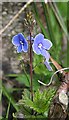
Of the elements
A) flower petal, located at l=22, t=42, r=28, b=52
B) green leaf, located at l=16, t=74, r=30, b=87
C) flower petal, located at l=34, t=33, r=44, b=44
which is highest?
flower petal, located at l=34, t=33, r=44, b=44

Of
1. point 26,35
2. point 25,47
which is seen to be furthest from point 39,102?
point 26,35

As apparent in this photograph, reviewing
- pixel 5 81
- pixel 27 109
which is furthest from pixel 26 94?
pixel 5 81

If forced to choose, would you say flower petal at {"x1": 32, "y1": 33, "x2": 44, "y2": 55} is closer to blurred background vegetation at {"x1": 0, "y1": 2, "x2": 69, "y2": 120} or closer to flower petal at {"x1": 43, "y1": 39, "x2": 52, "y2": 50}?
flower petal at {"x1": 43, "y1": 39, "x2": 52, "y2": 50}

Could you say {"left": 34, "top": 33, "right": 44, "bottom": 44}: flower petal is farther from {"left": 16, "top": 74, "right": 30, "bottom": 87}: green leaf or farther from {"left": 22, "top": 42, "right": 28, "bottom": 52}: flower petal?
{"left": 16, "top": 74, "right": 30, "bottom": 87}: green leaf

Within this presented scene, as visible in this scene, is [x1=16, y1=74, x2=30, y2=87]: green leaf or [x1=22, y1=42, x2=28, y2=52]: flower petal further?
[x1=16, y1=74, x2=30, y2=87]: green leaf

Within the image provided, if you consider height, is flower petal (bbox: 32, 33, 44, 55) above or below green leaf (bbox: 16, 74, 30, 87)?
above

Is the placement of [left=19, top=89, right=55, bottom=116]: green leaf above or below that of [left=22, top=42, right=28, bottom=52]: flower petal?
below

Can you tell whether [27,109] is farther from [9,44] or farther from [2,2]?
[2,2]

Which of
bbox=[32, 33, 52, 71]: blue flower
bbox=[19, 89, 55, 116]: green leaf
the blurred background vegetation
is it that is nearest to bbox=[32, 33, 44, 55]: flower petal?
bbox=[32, 33, 52, 71]: blue flower

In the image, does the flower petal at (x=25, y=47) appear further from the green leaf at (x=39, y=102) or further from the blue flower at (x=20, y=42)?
the green leaf at (x=39, y=102)

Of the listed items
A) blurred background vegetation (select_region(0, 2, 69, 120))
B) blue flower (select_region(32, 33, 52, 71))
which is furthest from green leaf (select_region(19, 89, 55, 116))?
blurred background vegetation (select_region(0, 2, 69, 120))

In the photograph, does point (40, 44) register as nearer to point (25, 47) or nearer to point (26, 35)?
point (25, 47)
